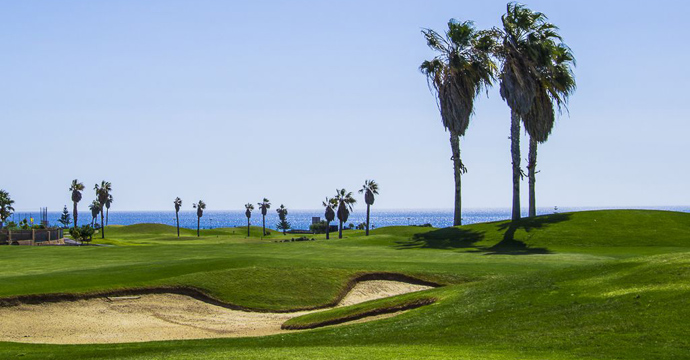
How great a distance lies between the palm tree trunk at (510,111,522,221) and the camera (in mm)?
69688

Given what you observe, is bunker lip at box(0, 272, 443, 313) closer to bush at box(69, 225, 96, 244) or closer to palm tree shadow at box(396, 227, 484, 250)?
palm tree shadow at box(396, 227, 484, 250)

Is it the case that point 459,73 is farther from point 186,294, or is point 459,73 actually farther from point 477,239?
point 186,294

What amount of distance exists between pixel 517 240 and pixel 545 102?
20.0 metres

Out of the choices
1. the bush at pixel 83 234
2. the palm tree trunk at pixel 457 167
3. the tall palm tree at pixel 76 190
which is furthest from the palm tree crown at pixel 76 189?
the palm tree trunk at pixel 457 167

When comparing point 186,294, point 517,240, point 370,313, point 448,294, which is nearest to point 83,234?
point 517,240

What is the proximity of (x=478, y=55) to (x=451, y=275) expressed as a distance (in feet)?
141

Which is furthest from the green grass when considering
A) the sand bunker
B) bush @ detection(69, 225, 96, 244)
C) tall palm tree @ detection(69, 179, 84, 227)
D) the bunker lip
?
tall palm tree @ detection(69, 179, 84, 227)

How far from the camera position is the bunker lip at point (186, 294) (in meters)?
30.0

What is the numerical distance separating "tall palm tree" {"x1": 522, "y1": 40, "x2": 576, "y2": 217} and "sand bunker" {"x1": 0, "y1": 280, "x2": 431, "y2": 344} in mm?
42796

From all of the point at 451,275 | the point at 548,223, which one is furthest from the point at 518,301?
the point at 548,223

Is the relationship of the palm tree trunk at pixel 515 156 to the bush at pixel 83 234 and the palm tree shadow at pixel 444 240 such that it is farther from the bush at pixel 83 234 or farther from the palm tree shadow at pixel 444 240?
the bush at pixel 83 234

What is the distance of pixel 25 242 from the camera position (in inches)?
3349

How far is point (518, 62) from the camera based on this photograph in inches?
2702

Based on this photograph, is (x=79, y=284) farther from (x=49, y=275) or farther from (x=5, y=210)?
(x=5, y=210)
